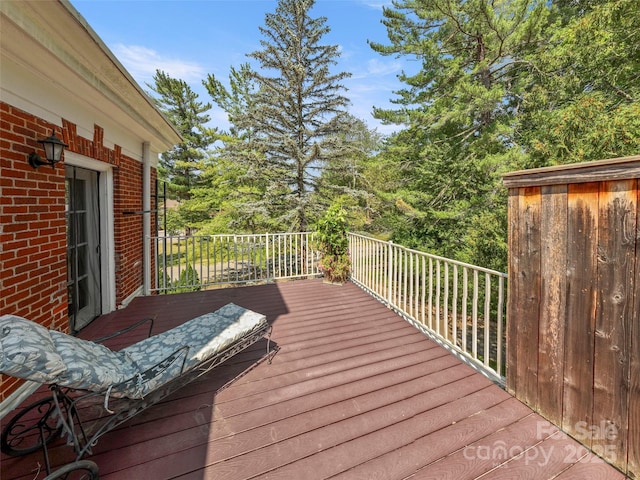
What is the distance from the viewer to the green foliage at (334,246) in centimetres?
546

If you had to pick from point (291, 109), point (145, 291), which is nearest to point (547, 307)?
point (145, 291)

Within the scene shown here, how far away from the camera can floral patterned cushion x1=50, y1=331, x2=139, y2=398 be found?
1604 millimetres

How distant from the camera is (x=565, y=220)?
1.87 meters

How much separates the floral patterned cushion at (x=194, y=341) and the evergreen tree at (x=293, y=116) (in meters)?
6.39

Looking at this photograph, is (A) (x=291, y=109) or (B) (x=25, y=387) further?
(A) (x=291, y=109)

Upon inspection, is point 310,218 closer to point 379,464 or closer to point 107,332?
point 107,332

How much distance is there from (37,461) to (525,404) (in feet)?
10.7

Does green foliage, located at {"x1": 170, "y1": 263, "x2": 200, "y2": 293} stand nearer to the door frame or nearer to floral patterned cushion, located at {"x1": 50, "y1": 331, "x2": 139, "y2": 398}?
the door frame

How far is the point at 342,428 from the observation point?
1967mm

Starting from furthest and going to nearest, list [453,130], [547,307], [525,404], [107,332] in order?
[453,130]
[107,332]
[525,404]
[547,307]

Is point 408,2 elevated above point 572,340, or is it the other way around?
point 408,2

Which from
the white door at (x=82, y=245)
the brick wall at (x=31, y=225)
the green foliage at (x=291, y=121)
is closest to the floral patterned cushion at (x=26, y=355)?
the brick wall at (x=31, y=225)

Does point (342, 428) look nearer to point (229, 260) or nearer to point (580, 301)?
point (580, 301)

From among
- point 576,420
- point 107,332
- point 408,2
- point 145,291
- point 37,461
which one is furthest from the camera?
point 408,2
